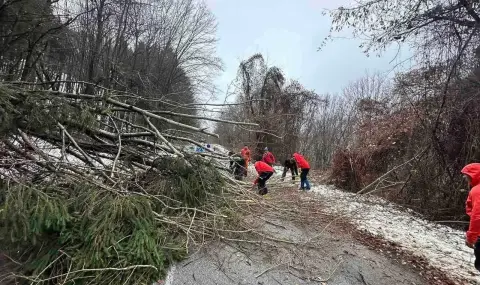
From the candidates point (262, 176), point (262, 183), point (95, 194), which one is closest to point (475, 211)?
point (262, 183)

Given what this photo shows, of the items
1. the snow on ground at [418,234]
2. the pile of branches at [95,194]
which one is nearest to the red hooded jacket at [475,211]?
the snow on ground at [418,234]

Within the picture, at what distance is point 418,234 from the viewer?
261 inches

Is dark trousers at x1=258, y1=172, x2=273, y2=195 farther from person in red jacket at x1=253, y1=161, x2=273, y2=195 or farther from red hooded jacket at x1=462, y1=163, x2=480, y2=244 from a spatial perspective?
red hooded jacket at x1=462, y1=163, x2=480, y2=244

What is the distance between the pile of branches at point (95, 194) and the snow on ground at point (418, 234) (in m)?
2.78

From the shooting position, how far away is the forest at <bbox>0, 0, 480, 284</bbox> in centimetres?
304

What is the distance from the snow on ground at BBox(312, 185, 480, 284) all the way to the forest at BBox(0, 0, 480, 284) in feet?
1.96

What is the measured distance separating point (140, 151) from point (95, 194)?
171cm

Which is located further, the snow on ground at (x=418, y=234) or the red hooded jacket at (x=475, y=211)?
the snow on ground at (x=418, y=234)

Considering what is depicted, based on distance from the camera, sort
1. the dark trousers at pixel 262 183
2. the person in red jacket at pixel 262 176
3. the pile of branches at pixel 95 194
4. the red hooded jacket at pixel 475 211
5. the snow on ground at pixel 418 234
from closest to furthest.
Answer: the pile of branches at pixel 95 194, the red hooded jacket at pixel 475 211, the snow on ground at pixel 418 234, the dark trousers at pixel 262 183, the person in red jacket at pixel 262 176

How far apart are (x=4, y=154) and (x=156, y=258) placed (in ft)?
7.24

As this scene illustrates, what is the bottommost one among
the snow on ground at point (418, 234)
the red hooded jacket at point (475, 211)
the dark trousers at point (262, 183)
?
the snow on ground at point (418, 234)

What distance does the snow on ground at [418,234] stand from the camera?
16.6 ft

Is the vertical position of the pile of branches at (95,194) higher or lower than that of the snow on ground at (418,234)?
higher

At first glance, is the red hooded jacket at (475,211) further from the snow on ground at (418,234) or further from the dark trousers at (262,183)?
the dark trousers at (262,183)
